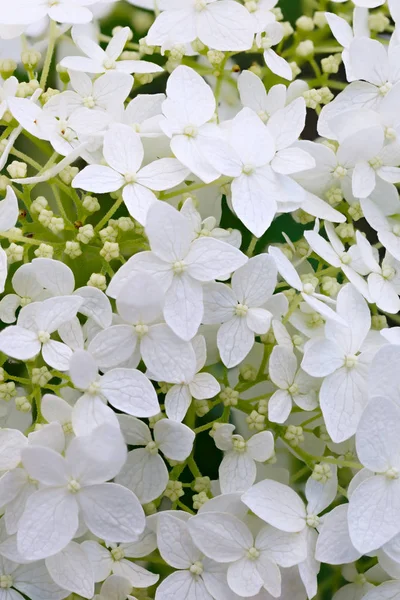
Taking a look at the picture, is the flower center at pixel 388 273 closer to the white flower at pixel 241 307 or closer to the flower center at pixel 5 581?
the white flower at pixel 241 307

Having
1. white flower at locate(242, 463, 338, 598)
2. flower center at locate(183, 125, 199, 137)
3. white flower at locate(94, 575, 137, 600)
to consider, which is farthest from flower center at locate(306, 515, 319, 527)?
flower center at locate(183, 125, 199, 137)

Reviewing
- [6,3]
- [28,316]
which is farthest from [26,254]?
[6,3]

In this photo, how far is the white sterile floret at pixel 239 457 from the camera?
0.52 m

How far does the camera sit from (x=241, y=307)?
0.51 m

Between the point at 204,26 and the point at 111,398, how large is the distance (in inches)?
8.9

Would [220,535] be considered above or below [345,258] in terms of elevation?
below

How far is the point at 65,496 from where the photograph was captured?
49cm

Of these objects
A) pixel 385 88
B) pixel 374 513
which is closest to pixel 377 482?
pixel 374 513

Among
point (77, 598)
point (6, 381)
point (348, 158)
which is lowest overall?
point (77, 598)

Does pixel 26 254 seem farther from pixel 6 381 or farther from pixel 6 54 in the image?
pixel 6 54

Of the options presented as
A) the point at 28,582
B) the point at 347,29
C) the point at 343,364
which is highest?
the point at 347,29

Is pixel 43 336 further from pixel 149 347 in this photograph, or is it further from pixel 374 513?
pixel 374 513

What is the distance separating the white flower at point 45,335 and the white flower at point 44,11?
0.56ft

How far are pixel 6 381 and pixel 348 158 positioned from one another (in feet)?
0.76
